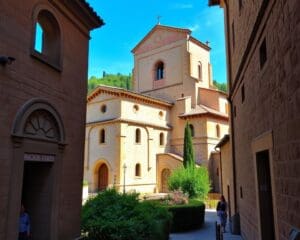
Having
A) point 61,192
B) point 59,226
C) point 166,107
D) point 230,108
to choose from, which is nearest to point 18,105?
point 61,192

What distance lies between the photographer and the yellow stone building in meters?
30.5

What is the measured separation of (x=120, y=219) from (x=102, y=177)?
22.9m

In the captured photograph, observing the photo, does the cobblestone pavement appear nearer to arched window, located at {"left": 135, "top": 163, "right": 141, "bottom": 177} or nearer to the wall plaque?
the wall plaque

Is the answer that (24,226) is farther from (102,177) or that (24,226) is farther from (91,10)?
(102,177)

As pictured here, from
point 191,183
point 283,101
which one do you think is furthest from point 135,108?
point 283,101

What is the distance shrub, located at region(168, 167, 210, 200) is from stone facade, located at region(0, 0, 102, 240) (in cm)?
1655

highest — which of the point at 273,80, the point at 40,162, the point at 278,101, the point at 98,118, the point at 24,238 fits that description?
the point at 98,118

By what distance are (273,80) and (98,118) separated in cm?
2868

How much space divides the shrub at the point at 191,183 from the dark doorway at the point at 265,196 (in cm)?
1708

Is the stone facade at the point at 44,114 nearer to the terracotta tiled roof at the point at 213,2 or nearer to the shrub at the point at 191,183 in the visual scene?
the terracotta tiled roof at the point at 213,2

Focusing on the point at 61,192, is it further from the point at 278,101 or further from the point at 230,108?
the point at 230,108

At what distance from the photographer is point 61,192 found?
770 cm

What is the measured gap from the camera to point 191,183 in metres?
24.0

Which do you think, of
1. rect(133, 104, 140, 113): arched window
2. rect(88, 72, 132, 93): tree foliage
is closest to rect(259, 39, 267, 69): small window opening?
rect(133, 104, 140, 113): arched window
